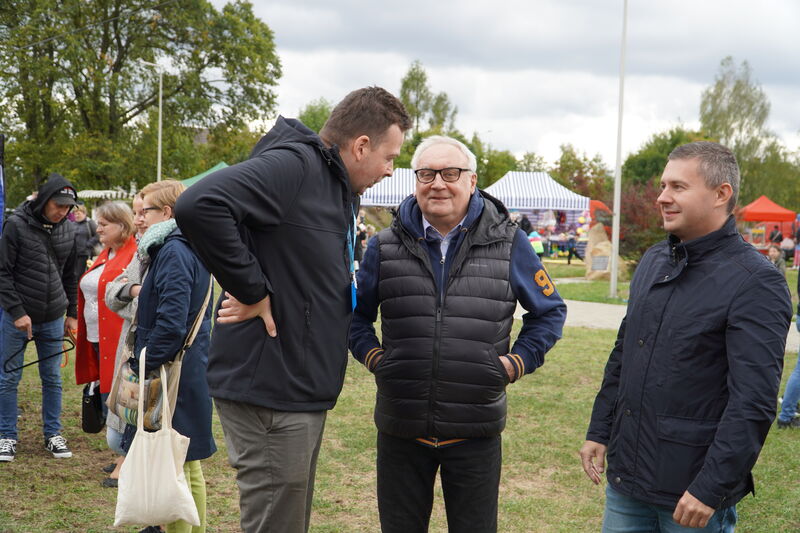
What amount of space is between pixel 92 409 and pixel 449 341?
308cm

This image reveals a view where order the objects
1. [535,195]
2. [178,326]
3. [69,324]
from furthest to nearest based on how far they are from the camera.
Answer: [535,195] → [69,324] → [178,326]

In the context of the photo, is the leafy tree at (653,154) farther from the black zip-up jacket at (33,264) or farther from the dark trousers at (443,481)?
the dark trousers at (443,481)

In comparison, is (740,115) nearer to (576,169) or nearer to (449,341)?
(576,169)

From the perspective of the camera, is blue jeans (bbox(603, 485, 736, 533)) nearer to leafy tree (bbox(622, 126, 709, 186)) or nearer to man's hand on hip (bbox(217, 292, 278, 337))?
man's hand on hip (bbox(217, 292, 278, 337))

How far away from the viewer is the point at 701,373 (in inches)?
101

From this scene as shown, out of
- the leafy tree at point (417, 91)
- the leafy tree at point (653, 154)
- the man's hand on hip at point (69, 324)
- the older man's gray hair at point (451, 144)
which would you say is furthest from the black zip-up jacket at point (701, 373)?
the leafy tree at point (417, 91)

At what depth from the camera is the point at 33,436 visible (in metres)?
6.41

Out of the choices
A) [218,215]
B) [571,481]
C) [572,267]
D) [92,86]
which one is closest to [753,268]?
[218,215]

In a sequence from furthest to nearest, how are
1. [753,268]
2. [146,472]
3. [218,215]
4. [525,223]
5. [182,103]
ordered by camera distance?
1. [182,103]
2. [525,223]
3. [146,472]
4. [753,268]
5. [218,215]

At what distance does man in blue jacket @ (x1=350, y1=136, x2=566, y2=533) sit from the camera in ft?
10.4

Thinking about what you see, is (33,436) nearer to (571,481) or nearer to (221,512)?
(221,512)

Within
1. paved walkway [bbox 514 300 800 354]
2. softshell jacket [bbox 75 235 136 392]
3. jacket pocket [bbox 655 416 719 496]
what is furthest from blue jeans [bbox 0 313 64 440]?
paved walkway [bbox 514 300 800 354]

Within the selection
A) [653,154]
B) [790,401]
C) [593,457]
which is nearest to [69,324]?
[593,457]

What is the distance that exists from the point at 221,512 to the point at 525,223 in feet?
76.4
